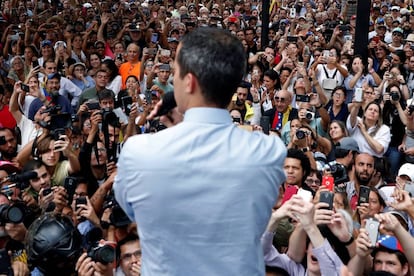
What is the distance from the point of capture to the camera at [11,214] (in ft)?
10.5

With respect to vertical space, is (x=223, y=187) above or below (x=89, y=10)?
above

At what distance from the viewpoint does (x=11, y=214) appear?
320 cm

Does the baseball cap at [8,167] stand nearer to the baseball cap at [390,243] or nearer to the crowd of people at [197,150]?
the crowd of people at [197,150]

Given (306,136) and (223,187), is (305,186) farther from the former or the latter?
(223,187)

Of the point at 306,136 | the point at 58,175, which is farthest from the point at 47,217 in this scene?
the point at 306,136

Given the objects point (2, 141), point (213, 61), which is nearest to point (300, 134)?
point (2, 141)

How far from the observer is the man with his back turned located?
5.07 feet

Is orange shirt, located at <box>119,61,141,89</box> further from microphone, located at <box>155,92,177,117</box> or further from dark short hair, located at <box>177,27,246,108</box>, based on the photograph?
dark short hair, located at <box>177,27,246,108</box>

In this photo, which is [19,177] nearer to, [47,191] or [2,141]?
[47,191]

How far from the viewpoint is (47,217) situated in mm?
2883

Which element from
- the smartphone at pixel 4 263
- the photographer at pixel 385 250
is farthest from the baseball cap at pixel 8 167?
the photographer at pixel 385 250

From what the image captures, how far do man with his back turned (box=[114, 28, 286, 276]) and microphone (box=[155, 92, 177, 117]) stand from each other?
7.3 inches

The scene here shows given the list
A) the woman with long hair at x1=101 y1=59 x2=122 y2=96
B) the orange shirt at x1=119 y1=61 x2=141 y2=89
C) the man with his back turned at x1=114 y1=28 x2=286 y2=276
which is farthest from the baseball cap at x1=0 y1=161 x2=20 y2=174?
the orange shirt at x1=119 y1=61 x2=141 y2=89

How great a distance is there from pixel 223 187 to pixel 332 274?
4.86 feet
